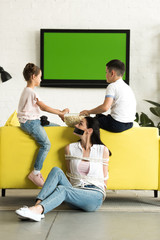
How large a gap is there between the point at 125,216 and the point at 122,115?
878 millimetres

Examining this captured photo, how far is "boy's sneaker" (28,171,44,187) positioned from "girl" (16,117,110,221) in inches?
10.2

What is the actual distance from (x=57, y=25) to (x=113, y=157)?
10.1ft

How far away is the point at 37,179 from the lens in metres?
3.41

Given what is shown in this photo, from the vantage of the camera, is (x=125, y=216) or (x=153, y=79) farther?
(x=153, y=79)

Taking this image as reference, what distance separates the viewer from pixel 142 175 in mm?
3455

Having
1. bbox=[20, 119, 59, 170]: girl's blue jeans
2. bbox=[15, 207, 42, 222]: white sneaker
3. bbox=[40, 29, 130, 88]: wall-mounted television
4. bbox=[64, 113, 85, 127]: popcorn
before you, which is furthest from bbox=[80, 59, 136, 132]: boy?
bbox=[40, 29, 130, 88]: wall-mounted television

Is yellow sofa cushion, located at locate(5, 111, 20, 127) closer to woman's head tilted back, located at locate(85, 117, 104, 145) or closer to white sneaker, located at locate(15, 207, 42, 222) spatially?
woman's head tilted back, located at locate(85, 117, 104, 145)

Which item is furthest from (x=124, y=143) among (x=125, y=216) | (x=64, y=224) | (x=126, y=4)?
(x=126, y=4)

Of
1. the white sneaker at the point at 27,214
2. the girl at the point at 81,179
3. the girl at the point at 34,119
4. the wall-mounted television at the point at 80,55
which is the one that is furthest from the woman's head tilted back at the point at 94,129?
the wall-mounted television at the point at 80,55

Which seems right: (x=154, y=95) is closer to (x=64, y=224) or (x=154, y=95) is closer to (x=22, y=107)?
(x=22, y=107)

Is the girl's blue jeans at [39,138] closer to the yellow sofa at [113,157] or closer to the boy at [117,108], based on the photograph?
the yellow sofa at [113,157]

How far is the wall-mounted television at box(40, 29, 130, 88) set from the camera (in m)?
5.96

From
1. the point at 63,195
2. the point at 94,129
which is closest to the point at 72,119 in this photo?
the point at 94,129

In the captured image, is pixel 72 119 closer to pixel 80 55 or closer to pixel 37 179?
pixel 37 179
